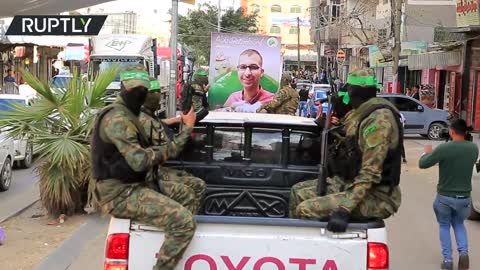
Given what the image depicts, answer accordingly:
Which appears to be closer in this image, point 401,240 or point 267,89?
point 401,240

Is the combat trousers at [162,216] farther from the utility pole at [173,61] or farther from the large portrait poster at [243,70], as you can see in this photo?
the utility pole at [173,61]

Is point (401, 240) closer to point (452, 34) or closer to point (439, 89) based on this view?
point (452, 34)

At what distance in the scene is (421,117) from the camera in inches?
867

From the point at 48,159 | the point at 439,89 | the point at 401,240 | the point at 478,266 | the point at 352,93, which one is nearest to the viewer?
the point at 352,93

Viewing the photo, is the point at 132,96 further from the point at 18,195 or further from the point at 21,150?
the point at 21,150

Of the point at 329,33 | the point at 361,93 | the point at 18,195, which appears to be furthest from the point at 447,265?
the point at 329,33

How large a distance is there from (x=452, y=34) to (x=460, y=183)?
21.0 metres

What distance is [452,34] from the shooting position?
1020 inches

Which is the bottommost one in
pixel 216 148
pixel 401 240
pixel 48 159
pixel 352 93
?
pixel 401 240

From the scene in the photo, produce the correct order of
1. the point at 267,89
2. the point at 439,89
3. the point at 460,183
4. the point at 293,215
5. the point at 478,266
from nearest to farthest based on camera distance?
the point at 293,215
the point at 460,183
the point at 478,266
the point at 267,89
the point at 439,89

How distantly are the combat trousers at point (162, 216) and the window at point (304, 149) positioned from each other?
6.39 feet

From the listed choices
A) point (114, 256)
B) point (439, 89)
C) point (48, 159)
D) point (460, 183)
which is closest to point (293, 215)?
point (114, 256)

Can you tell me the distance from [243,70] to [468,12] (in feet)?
38.9

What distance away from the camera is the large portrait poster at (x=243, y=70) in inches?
486
